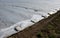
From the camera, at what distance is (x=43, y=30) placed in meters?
3.14

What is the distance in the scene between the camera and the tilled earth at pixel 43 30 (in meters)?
2.98

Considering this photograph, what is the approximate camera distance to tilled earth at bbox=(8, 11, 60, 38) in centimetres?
298

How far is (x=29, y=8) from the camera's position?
4457 mm

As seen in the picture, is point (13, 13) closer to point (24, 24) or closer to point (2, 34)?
point (24, 24)

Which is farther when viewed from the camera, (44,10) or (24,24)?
(44,10)

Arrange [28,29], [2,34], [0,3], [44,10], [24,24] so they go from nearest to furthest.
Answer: [2,34], [28,29], [24,24], [44,10], [0,3]

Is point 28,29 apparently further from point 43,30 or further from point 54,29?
point 54,29

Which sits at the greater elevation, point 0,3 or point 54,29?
point 0,3

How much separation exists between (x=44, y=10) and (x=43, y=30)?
1378 millimetres

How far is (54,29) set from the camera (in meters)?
3.19

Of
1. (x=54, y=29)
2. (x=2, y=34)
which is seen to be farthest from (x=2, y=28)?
(x=54, y=29)

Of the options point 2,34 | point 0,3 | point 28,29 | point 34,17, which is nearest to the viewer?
point 2,34

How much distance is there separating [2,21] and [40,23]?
878 millimetres

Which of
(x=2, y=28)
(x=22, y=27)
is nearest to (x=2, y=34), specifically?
(x=2, y=28)
